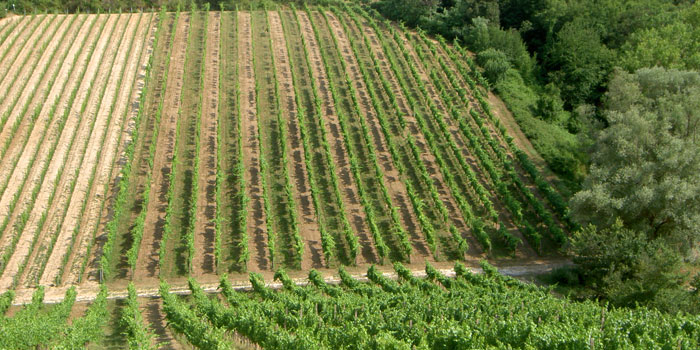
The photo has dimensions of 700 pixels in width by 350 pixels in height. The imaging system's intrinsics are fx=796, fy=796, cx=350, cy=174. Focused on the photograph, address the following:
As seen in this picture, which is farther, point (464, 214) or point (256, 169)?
point (256, 169)

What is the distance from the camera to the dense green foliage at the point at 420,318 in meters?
25.8

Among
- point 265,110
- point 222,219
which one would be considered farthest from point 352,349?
point 265,110

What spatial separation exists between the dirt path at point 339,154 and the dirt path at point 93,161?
12.9m

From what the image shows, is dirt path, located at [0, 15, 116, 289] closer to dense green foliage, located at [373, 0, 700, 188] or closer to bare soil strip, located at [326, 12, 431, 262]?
bare soil strip, located at [326, 12, 431, 262]

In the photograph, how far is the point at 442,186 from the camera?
44.2m

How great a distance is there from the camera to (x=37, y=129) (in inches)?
1887

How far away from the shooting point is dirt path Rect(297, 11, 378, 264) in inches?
1555

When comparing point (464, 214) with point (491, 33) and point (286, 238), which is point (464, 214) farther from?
point (491, 33)

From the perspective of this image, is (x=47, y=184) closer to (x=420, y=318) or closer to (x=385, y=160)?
(x=385, y=160)

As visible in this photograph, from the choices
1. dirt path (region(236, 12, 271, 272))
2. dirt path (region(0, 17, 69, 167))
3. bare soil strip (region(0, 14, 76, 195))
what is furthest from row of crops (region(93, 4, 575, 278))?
dirt path (region(0, 17, 69, 167))

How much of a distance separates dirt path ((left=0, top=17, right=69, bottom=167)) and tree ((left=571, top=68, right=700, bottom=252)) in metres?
30.9

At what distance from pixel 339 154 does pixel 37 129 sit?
1829cm

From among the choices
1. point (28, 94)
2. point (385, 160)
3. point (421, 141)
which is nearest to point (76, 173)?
point (28, 94)

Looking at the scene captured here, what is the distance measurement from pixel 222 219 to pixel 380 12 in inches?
1376
